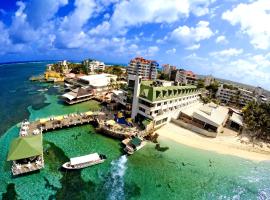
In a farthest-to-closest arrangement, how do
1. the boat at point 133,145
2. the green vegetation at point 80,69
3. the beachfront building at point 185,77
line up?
1. the green vegetation at point 80,69
2. the beachfront building at point 185,77
3. the boat at point 133,145

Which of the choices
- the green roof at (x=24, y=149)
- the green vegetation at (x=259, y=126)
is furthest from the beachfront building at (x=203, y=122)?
the green roof at (x=24, y=149)

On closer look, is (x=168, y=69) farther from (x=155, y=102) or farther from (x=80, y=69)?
(x=155, y=102)

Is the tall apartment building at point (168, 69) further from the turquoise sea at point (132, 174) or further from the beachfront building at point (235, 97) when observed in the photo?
the turquoise sea at point (132, 174)

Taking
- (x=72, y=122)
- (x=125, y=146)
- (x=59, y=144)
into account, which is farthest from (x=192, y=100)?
(x=59, y=144)

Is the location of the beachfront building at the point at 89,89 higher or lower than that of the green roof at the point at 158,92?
lower

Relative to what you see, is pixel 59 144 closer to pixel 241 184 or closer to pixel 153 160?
pixel 153 160

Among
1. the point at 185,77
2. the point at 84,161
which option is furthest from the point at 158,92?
the point at 185,77

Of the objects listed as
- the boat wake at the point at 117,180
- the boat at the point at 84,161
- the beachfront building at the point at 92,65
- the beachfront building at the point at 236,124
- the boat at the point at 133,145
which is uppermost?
the beachfront building at the point at 92,65
